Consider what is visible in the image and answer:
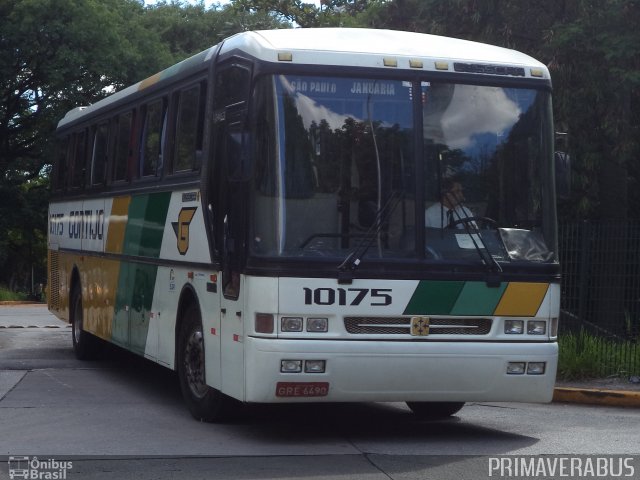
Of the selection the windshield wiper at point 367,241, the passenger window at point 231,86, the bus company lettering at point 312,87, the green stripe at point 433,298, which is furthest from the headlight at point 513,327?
the passenger window at point 231,86

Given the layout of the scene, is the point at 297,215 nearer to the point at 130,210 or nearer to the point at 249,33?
the point at 249,33

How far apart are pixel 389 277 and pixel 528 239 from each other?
1.34m

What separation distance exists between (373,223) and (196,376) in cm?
253

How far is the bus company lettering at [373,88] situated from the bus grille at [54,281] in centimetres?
985

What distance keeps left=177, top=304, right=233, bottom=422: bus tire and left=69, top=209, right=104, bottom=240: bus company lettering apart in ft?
13.2

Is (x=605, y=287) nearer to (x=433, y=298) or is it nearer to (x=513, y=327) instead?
(x=513, y=327)

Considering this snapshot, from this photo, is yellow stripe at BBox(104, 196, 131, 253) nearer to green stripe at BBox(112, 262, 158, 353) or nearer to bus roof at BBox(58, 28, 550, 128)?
green stripe at BBox(112, 262, 158, 353)

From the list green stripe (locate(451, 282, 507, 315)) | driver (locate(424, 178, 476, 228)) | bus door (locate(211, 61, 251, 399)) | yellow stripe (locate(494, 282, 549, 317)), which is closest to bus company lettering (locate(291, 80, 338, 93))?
bus door (locate(211, 61, 251, 399))

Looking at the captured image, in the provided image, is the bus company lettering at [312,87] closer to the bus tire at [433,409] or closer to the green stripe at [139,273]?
Answer: the green stripe at [139,273]

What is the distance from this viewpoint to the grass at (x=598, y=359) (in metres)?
13.7

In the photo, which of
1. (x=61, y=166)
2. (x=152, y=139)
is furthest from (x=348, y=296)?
(x=61, y=166)

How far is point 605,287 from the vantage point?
14133 mm

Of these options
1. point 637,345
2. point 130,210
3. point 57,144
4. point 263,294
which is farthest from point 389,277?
point 57,144

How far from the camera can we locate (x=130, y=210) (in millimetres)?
13195
